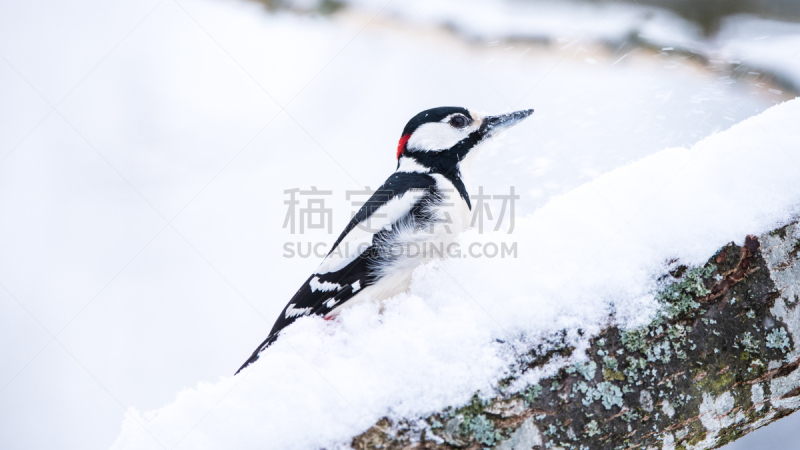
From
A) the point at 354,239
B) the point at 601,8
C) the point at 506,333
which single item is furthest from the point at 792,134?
the point at 354,239

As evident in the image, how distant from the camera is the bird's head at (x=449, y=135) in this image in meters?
2.26

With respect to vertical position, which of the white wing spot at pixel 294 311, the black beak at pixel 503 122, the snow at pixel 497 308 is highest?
the black beak at pixel 503 122

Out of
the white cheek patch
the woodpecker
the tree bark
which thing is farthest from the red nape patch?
the tree bark

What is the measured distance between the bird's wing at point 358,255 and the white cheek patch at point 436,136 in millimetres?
281

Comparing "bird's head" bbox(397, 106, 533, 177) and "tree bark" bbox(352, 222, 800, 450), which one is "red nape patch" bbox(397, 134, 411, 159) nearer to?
"bird's head" bbox(397, 106, 533, 177)

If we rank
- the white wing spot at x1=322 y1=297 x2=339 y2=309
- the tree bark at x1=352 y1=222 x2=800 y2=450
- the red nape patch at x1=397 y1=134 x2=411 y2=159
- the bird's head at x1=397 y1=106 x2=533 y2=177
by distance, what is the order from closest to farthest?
1. the tree bark at x1=352 y1=222 x2=800 y2=450
2. the white wing spot at x1=322 y1=297 x2=339 y2=309
3. the bird's head at x1=397 y1=106 x2=533 y2=177
4. the red nape patch at x1=397 y1=134 x2=411 y2=159

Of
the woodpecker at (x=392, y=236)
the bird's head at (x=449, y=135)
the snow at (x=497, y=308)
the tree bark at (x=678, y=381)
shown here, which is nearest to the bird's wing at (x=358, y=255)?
the woodpecker at (x=392, y=236)

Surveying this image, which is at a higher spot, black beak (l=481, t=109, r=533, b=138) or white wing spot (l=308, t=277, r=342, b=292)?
black beak (l=481, t=109, r=533, b=138)

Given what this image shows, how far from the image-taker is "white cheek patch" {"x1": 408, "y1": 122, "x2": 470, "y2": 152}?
7.47 ft

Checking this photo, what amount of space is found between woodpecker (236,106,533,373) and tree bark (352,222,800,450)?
734 millimetres

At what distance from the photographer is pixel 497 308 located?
1.03 metres

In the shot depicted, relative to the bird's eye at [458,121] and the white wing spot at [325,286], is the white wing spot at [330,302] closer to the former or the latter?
the white wing spot at [325,286]

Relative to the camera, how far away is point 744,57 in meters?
2.09

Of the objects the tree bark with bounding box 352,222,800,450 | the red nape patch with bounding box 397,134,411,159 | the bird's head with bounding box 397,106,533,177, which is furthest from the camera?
the red nape patch with bounding box 397,134,411,159
